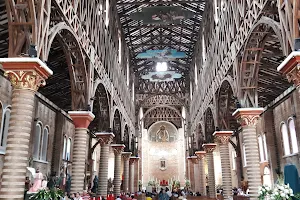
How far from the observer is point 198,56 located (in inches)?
1347

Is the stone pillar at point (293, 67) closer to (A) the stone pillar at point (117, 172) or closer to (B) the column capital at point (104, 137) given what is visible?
(B) the column capital at point (104, 137)

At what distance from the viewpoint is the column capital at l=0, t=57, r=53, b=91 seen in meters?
9.52

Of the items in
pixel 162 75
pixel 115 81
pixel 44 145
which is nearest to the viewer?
pixel 44 145

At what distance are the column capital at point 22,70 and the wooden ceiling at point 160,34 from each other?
62.2 feet

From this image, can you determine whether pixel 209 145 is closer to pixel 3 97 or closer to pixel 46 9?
pixel 3 97

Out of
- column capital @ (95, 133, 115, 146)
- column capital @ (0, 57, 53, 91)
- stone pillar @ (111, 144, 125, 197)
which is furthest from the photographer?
stone pillar @ (111, 144, 125, 197)

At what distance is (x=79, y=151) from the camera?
1562cm

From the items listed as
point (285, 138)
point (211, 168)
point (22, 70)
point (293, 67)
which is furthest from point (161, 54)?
point (22, 70)

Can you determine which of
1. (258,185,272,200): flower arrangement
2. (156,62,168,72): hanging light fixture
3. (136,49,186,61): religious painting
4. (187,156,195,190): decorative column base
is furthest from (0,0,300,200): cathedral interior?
(187,156,195,190): decorative column base

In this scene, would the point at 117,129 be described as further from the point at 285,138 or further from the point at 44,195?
the point at 44,195

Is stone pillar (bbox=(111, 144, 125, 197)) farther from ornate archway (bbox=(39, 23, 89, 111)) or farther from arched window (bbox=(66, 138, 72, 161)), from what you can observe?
ornate archway (bbox=(39, 23, 89, 111))

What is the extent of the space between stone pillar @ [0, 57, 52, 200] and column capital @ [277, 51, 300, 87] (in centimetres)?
821

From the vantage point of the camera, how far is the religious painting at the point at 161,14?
2515cm

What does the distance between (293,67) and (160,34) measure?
2812 cm
